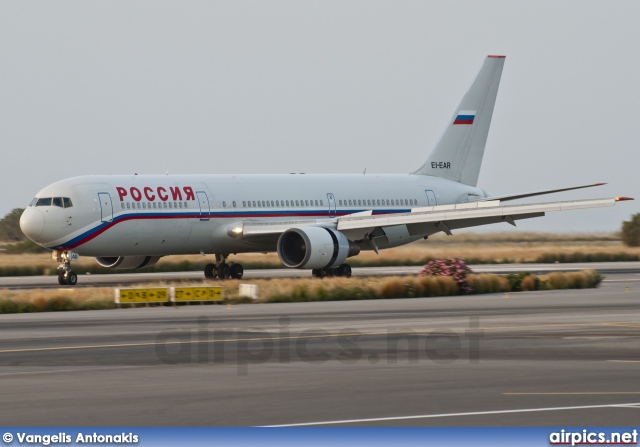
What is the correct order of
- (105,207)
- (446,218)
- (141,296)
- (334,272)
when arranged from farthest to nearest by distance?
(334,272)
(446,218)
(105,207)
(141,296)

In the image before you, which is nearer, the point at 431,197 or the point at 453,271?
the point at 453,271

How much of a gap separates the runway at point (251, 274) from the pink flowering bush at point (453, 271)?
923 cm

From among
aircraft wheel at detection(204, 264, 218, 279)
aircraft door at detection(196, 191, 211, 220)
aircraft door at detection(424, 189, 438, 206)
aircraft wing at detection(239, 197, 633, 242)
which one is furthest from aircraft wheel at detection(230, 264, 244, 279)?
aircraft door at detection(424, 189, 438, 206)

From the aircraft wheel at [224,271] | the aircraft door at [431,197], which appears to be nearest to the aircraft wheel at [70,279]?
the aircraft wheel at [224,271]

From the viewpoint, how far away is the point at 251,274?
171 feet

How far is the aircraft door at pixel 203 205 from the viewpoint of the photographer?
145ft

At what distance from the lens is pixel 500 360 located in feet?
62.1

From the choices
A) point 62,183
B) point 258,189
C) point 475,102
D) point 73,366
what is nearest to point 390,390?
point 73,366

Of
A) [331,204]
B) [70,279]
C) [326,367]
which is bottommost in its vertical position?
[326,367]

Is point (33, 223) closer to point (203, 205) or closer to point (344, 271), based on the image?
point (203, 205)

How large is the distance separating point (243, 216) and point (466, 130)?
43.2 ft

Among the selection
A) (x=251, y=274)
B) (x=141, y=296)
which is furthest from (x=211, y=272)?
(x=141, y=296)

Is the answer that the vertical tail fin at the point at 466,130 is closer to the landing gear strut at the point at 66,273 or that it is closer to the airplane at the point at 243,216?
the airplane at the point at 243,216

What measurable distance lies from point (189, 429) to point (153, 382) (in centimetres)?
420
